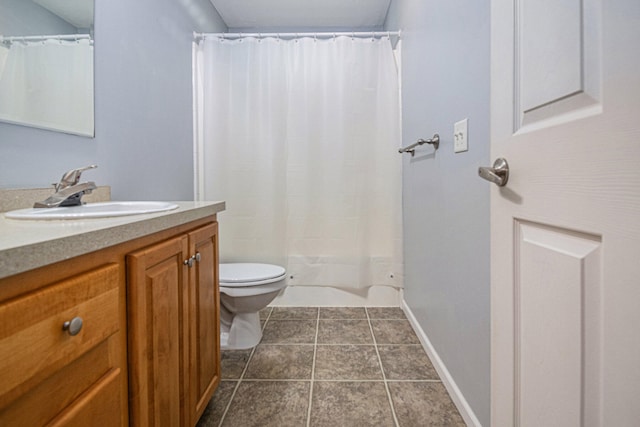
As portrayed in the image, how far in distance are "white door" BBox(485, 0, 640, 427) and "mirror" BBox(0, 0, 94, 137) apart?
1.34 m

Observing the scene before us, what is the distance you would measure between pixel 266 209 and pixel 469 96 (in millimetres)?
→ 1509

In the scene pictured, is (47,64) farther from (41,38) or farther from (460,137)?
(460,137)

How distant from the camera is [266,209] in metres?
2.23

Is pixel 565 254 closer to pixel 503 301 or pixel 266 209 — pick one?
pixel 503 301

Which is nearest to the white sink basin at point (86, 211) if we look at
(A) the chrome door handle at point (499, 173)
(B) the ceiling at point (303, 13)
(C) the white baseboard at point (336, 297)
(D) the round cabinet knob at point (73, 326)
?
(D) the round cabinet knob at point (73, 326)

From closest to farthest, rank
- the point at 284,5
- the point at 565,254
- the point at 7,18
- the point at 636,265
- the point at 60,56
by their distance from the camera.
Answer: the point at 636,265, the point at 565,254, the point at 7,18, the point at 60,56, the point at 284,5

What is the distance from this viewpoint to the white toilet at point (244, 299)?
1.62m

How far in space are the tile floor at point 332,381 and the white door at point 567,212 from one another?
0.66m

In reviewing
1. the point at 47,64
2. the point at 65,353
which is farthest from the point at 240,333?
the point at 47,64

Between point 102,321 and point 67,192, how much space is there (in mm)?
581

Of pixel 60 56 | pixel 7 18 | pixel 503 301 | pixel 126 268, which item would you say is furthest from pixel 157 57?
pixel 503 301

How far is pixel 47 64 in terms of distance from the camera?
1040 mm

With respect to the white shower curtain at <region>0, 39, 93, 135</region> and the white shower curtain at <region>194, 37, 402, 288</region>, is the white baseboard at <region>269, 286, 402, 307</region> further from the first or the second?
the white shower curtain at <region>0, 39, 93, 135</region>

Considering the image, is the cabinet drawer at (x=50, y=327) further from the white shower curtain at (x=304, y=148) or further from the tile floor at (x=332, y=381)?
the white shower curtain at (x=304, y=148)
